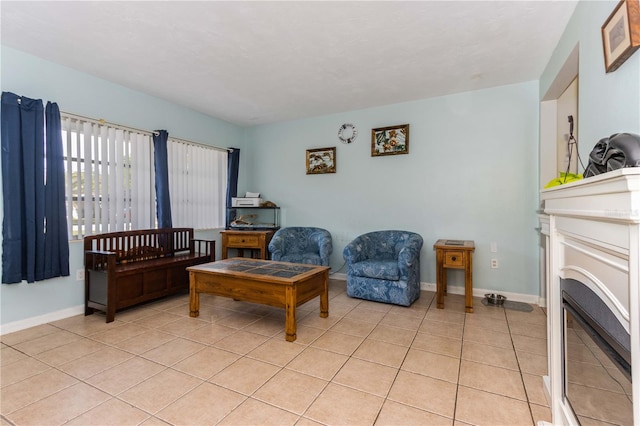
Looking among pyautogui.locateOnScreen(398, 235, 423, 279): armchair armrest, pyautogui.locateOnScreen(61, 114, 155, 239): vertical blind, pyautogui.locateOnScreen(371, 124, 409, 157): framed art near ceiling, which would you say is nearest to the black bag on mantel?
pyautogui.locateOnScreen(398, 235, 423, 279): armchair armrest

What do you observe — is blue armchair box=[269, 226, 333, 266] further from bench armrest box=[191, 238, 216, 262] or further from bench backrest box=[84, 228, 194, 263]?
bench backrest box=[84, 228, 194, 263]

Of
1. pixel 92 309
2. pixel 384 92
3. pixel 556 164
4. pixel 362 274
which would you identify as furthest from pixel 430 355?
pixel 92 309

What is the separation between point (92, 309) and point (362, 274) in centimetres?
286

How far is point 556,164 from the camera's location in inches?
127

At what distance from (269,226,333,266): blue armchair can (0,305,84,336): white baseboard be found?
2166mm

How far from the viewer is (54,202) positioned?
286 cm

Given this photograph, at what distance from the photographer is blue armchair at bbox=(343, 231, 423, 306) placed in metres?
3.26

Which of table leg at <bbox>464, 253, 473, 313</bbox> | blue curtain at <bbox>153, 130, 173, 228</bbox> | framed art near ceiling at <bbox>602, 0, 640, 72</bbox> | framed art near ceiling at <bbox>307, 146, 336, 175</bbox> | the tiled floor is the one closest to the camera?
framed art near ceiling at <bbox>602, 0, 640, 72</bbox>

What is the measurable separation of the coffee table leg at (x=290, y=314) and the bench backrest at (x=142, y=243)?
2093mm

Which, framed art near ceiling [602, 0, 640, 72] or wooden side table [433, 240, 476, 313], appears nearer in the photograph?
framed art near ceiling [602, 0, 640, 72]

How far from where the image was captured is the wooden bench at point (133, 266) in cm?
293

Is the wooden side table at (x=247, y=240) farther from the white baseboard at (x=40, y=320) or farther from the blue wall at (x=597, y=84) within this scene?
the blue wall at (x=597, y=84)

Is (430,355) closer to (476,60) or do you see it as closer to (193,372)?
(193,372)

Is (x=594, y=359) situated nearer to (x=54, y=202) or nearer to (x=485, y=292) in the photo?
(x=485, y=292)
